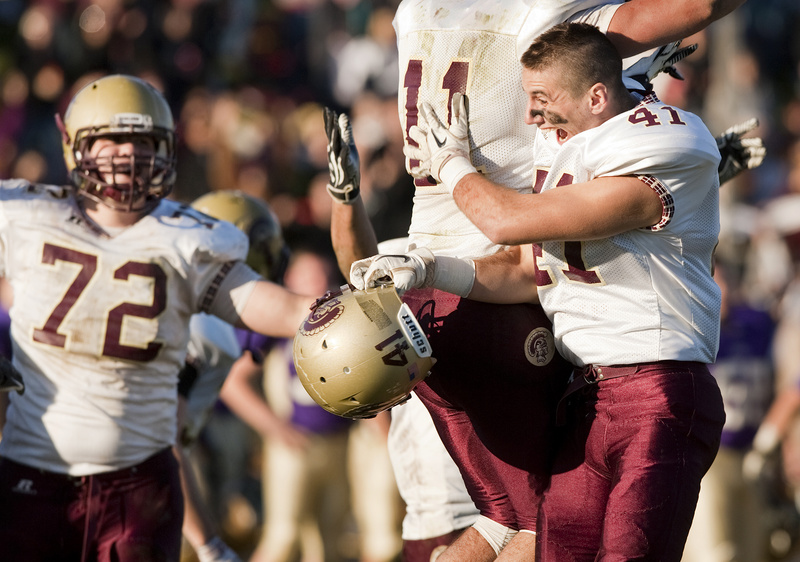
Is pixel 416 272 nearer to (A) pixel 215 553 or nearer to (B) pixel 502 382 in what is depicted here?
(B) pixel 502 382

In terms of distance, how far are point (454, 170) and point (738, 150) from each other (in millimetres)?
1327

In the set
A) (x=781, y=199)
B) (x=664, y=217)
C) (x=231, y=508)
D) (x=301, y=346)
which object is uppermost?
(x=664, y=217)

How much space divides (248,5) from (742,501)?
7.50 meters

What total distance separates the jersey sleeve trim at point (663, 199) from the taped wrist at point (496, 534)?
1128 millimetres

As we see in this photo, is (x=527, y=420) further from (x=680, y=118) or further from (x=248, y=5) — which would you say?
(x=248, y=5)

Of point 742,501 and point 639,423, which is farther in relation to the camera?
point 742,501

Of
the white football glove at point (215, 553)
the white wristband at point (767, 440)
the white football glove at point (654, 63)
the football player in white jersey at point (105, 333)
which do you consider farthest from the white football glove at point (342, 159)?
the white wristband at point (767, 440)

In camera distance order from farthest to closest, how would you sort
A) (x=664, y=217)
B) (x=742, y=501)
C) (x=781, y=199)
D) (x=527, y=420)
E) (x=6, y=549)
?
(x=781, y=199), (x=742, y=501), (x=6, y=549), (x=527, y=420), (x=664, y=217)

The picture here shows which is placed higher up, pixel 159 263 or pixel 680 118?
pixel 680 118

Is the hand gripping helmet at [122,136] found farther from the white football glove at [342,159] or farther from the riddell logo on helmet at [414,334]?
the riddell logo on helmet at [414,334]

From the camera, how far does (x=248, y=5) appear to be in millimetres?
11812

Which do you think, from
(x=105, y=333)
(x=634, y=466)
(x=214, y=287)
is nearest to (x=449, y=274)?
(x=634, y=466)

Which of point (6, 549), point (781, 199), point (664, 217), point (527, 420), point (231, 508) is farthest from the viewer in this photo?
point (781, 199)

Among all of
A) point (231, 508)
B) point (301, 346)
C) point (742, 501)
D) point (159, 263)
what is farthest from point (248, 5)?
point (301, 346)
